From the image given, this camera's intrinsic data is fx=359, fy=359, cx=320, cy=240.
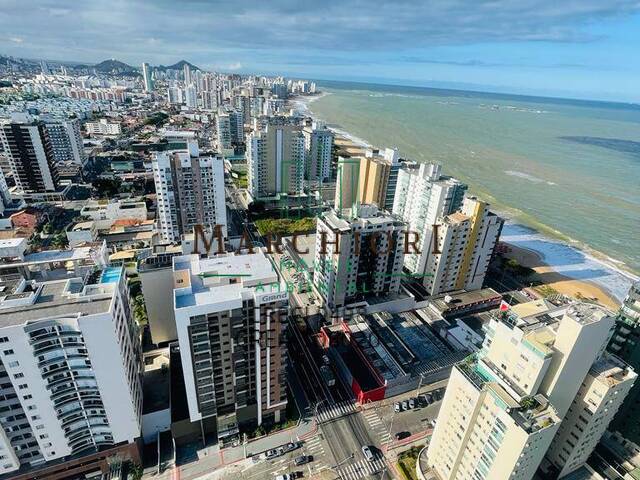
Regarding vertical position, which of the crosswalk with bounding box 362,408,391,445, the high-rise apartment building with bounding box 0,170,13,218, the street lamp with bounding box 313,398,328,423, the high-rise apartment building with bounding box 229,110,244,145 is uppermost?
the high-rise apartment building with bounding box 229,110,244,145

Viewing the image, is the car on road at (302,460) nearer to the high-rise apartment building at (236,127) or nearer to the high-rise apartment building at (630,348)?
the high-rise apartment building at (630,348)

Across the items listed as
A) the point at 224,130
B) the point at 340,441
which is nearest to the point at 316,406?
the point at 340,441

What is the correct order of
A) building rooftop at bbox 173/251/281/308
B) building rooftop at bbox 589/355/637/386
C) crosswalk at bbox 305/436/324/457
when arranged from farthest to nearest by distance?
crosswalk at bbox 305/436/324/457, building rooftop at bbox 173/251/281/308, building rooftop at bbox 589/355/637/386

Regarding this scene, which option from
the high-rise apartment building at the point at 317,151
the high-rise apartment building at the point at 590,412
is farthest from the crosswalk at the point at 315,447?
the high-rise apartment building at the point at 317,151

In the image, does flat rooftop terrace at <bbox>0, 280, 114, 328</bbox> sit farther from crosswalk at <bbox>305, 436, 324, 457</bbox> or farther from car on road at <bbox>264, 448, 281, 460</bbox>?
crosswalk at <bbox>305, 436, 324, 457</bbox>

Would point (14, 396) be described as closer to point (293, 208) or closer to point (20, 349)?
point (20, 349)

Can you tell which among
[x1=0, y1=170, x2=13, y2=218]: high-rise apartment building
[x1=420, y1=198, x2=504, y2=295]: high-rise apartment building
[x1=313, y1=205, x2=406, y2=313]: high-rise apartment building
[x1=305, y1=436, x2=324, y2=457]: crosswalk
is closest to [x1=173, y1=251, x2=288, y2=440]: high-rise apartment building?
[x1=305, y1=436, x2=324, y2=457]: crosswalk
